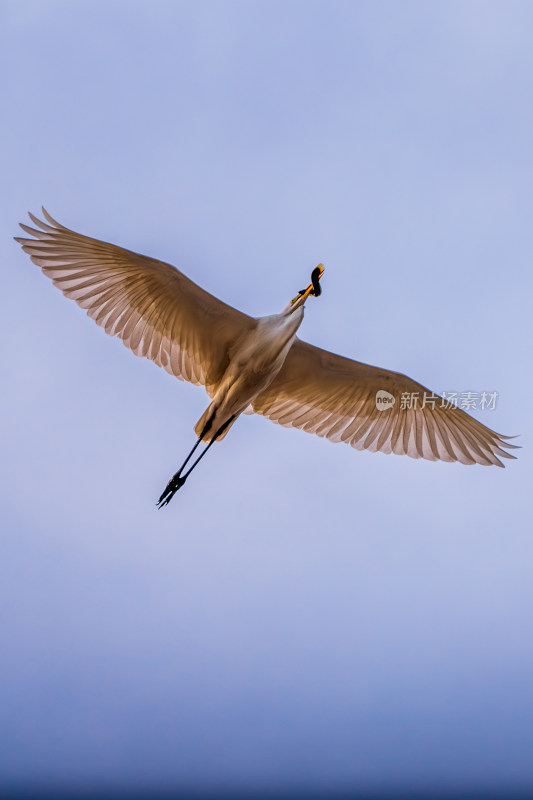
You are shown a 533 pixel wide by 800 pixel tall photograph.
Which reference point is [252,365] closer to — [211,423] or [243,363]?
[243,363]

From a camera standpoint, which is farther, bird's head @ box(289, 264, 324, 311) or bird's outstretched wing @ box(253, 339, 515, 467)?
bird's outstretched wing @ box(253, 339, 515, 467)

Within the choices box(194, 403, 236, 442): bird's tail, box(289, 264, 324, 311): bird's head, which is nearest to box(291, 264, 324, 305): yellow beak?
box(289, 264, 324, 311): bird's head

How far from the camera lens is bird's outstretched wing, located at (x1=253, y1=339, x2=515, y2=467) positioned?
8734mm

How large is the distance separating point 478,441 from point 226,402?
102 inches

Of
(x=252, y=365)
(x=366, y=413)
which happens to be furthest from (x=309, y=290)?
(x=366, y=413)

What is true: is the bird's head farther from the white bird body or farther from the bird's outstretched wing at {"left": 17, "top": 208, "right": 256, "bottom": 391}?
the bird's outstretched wing at {"left": 17, "top": 208, "right": 256, "bottom": 391}

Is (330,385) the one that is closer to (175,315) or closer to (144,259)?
(175,315)

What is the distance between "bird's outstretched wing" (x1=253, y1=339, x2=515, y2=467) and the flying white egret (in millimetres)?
10

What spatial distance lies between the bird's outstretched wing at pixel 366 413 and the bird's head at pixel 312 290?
679 millimetres

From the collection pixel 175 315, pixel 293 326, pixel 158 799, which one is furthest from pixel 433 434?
pixel 158 799

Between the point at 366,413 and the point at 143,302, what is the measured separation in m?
2.58

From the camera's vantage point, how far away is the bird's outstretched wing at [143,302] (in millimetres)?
7758

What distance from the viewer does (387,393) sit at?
29.2ft

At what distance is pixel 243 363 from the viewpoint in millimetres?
8148
